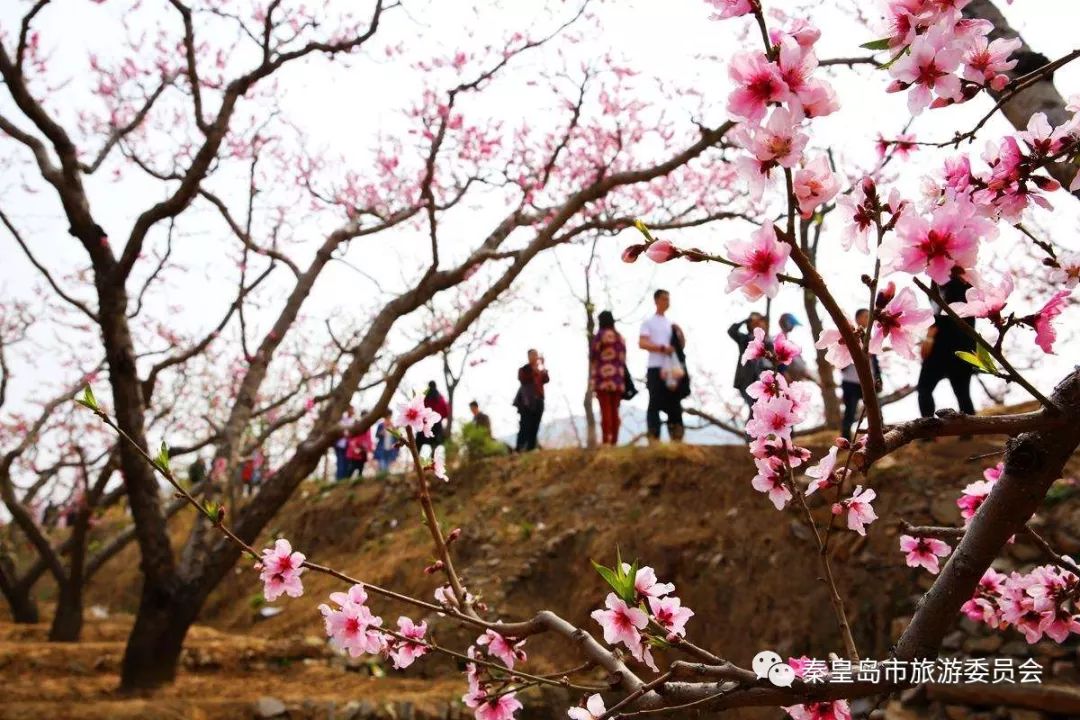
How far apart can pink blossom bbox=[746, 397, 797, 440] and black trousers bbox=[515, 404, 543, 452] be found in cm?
803

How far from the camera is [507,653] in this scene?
84.3 inches

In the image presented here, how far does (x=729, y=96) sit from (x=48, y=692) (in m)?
5.86

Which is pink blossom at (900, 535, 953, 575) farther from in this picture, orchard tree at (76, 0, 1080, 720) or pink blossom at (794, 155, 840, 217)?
pink blossom at (794, 155, 840, 217)

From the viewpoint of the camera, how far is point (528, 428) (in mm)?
10141

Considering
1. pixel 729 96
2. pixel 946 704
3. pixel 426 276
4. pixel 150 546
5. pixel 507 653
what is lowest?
pixel 946 704

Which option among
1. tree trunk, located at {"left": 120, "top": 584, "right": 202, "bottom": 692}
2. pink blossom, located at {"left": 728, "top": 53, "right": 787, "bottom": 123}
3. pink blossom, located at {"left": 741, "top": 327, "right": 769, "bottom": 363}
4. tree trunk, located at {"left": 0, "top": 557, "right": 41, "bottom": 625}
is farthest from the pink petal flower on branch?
tree trunk, located at {"left": 0, "top": 557, "right": 41, "bottom": 625}

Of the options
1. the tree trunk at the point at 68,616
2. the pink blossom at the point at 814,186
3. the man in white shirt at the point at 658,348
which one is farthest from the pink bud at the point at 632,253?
the tree trunk at the point at 68,616

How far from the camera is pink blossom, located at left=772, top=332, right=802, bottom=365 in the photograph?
191cm

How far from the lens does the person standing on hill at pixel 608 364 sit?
327 inches

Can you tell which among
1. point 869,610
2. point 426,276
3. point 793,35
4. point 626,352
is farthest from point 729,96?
point 626,352

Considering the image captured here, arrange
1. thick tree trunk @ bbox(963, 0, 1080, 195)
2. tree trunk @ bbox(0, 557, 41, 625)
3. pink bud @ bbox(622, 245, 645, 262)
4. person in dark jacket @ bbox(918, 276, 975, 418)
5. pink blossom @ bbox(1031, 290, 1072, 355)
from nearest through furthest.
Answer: pink bud @ bbox(622, 245, 645, 262) → pink blossom @ bbox(1031, 290, 1072, 355) → thick tree trunk @ bbox(963, 0, 1080, 195) → person in dark jacket @ bbox(918, 276, 975, 418) → tree trunk @ bbox(0, 557, 41, 625)

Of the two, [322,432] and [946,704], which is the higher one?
[322,432]

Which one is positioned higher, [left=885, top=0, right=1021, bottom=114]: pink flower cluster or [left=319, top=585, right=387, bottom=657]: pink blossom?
[left=885, top=0, right=1021, bottom=114]: pink flower cluster

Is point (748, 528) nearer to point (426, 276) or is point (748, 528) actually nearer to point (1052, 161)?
point (426, 276)
